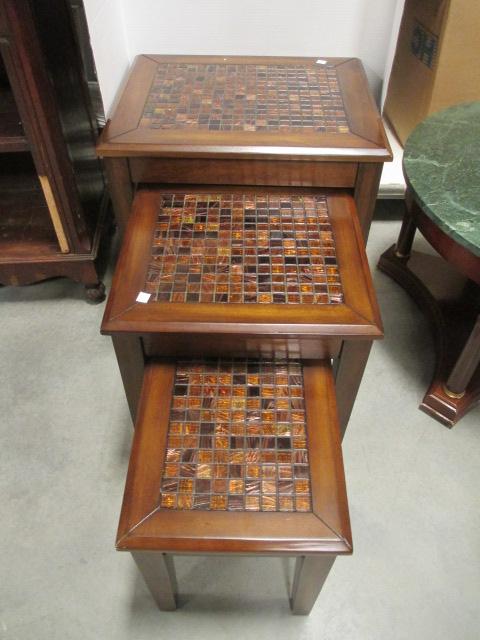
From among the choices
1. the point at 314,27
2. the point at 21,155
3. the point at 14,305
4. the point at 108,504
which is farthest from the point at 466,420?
the point at 21,155

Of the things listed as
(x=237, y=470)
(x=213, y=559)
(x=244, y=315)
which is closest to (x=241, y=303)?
(x=244, y=315)

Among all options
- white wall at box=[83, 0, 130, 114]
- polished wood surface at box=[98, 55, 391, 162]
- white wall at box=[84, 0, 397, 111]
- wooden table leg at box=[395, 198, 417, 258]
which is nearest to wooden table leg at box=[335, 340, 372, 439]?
polished wood surface at box=[98, 55, 391, 162]

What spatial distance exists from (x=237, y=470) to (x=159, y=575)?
23cm

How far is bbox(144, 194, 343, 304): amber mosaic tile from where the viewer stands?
87 centimetres

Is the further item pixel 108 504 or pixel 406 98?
pixel 406 98

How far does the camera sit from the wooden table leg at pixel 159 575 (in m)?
0.73

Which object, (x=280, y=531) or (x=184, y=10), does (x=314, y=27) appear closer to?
(x=184, y=10)

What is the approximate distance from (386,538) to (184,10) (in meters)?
1.40

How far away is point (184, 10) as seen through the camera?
1.38m

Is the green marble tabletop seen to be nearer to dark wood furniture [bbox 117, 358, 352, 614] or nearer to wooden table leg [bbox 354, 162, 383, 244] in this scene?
wooden table leg [bbox 354, 162, 383, 244]

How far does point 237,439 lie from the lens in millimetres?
774

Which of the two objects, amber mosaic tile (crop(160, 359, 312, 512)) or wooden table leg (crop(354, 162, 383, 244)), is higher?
wooden table leg (crop(354, 162, 383, 244))

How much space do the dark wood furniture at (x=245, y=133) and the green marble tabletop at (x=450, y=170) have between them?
9 centimetres

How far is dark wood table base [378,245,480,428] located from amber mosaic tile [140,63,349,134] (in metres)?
0.55
